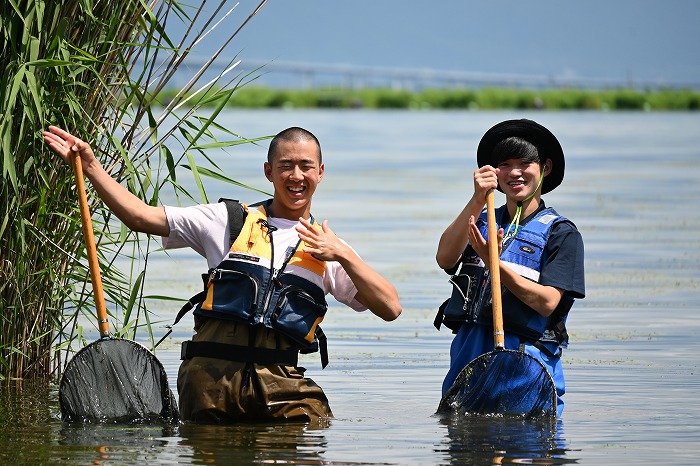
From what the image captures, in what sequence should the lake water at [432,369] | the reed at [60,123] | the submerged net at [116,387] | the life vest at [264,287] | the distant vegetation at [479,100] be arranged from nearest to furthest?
the lake water at [432,369] → the life vest at [264,287] → the submerged net at [116,387] → the reed at [60,123] → the distant vegetation at [479,100]

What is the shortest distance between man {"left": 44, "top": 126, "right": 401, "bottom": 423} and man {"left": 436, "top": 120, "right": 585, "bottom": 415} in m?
0.40

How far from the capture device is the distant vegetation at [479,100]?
76875 millimetres

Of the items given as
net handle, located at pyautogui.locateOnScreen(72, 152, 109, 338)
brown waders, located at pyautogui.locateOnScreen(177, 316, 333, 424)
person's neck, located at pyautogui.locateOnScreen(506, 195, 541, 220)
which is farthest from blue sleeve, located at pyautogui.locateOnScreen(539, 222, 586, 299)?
net handle, located at pyautogui.locateOnScreen(72, 152, 109, 338)

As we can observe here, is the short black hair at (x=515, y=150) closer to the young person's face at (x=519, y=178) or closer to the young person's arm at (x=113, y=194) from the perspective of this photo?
the young person's face at (x=519, y=178)

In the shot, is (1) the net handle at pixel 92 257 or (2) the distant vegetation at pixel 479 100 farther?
(2) the distant vegetation at pixel 479 100

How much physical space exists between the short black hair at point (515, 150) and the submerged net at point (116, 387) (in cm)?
176

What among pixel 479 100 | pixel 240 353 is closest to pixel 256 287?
pixel 240 353

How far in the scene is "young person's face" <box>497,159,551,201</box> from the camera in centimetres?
690

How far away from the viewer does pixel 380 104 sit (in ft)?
282

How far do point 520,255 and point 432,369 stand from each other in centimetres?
231

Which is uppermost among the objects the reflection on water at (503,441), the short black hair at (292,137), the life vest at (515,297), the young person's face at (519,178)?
the short black hair at (292,137)

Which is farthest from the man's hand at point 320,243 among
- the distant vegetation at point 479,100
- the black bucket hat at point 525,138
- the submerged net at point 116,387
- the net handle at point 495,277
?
the distant vegetation at point 479,100

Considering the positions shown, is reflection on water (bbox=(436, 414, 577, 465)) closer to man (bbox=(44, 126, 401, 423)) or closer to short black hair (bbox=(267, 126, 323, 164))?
man (bbox=(44, 126, 401, 423))

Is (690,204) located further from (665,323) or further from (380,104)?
→ (380,104)
